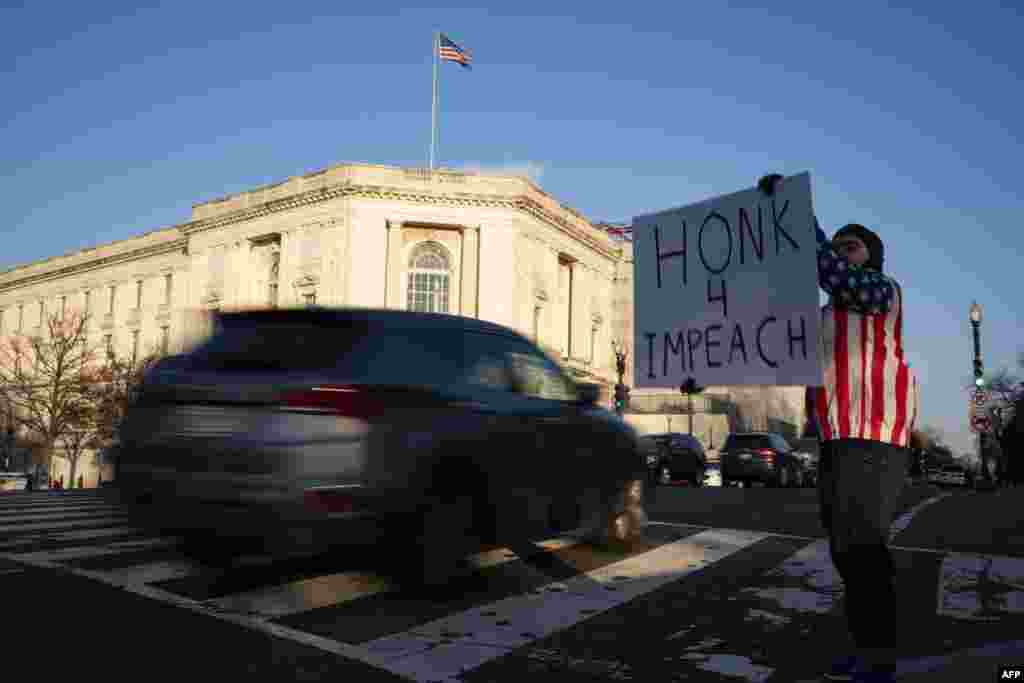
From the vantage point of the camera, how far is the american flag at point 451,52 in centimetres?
5153

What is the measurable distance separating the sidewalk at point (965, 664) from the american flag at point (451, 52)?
168 feet

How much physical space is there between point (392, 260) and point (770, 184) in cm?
4660

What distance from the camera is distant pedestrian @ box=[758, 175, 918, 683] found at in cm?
336

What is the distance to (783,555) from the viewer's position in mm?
6801

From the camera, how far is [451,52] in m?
52.0

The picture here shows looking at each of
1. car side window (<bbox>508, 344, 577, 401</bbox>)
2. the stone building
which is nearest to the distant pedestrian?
car side window (<bbox>508, 344, 577, 401</bbox>)

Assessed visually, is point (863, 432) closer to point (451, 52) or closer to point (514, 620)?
point (514, 620)

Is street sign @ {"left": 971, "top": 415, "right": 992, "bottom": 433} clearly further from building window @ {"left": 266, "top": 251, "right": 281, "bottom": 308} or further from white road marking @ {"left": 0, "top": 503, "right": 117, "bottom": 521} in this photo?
building window @ {"left": 266, "top": 251, "right": 281, "bottom": 308}

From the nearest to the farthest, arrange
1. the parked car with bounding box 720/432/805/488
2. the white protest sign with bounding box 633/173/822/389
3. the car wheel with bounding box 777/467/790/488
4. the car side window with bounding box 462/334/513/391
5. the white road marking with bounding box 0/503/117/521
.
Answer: the white protest sign with bounding box 633/173/822/389
the car side window with bounding box 462/334/513/391
the white road marking with bounding box 0/503/117/521
the parked car with bounding box 720/432/805/488
the car wheel with bounding box 777/467/790/488

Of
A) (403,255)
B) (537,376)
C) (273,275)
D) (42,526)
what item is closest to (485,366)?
(537,376)

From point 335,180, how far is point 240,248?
914 centimetres

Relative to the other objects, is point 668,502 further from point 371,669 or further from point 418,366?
point 371,669

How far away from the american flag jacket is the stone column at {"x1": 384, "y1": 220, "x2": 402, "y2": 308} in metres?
46.4

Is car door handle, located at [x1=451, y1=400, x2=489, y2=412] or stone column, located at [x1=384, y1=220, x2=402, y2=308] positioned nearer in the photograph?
car door handle, located at [x1=451, y1=400, x2=489, y2=412]
